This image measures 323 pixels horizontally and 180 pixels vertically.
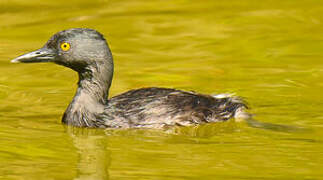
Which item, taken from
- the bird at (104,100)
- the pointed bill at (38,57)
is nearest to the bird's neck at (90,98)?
the bird at (104,100)

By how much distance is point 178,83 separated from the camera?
12.5 metres

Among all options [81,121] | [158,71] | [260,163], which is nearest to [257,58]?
[158,71]

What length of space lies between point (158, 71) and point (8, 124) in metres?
2.96

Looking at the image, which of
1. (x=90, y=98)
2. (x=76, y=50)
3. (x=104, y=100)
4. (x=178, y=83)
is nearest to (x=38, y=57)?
(x=76, y=50)

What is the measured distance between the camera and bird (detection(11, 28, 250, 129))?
1042 centimetres

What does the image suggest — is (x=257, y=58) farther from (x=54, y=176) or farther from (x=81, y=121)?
(x=54, y=176)

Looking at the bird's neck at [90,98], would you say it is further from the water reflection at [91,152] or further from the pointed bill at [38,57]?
the pointed bill at [38,57]

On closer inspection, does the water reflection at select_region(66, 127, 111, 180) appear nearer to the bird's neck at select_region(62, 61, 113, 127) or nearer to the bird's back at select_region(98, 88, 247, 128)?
the bird's neck at select_region(62, 61, 113, 127)

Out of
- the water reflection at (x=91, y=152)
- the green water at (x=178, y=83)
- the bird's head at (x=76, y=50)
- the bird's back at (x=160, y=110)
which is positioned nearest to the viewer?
the water reflection at (x=91, y=152)

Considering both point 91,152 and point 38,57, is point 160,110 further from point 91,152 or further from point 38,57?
point 38,57

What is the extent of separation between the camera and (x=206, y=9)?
16.7 meters

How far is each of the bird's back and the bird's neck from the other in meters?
0.12

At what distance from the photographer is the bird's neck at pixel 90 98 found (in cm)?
1058

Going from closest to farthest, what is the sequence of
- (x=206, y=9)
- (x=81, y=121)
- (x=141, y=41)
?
1. (x=81, y=121)
2. (x=141, y=41)
3. (x=206, y=9)
